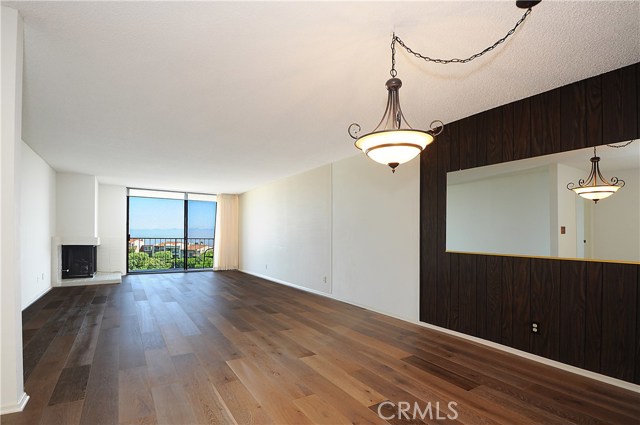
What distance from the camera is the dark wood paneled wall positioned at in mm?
2412

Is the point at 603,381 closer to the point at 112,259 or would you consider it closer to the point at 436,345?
the point at 436,345

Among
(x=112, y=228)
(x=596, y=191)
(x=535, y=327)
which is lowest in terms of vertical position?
(x=535, y=327)

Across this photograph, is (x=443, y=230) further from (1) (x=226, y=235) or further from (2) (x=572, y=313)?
(1) (x=226, y=235)

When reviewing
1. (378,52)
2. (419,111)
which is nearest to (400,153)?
(378,52)

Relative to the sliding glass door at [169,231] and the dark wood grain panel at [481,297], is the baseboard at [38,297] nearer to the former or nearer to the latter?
the sliding glass door at [169,231]

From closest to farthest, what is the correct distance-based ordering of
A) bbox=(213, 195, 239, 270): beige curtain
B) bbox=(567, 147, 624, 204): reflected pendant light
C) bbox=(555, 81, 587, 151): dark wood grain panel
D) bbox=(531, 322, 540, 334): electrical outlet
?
1. bbox=(567, 147, 624, 204): reflected pendant light
2. bbox=(555, 81, 587, 151): dark wood grain panel
3. bbox=(531, 322, 540, 334): electrical outlet
4. bbox=(213, 195, 239, 270): beige curtain

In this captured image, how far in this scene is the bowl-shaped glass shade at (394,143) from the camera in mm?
1892

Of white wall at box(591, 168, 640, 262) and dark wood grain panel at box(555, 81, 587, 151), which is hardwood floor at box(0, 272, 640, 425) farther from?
dark wood grain panel at box(555, 81, 587, 151)

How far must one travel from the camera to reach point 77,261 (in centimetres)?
709

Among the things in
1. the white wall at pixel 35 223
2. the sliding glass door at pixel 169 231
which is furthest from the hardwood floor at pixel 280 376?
the sliding glass door at pixel 169 231

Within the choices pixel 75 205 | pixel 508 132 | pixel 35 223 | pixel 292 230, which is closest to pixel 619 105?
pixel 508 132

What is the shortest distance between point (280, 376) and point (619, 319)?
2661 mm

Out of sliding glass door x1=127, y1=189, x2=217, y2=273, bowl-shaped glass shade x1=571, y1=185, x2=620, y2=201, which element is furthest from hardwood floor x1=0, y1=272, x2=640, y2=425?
sliding glass door x1=127, y1=189, x2=217, y2=273

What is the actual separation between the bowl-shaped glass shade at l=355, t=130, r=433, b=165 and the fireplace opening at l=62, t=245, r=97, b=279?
766 centimetres
